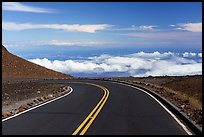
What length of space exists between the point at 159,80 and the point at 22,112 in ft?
117

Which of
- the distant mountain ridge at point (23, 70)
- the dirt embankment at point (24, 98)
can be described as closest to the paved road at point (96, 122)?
the dirt embankment at point (24, 98)

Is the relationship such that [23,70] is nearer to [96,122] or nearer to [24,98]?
[24,98]

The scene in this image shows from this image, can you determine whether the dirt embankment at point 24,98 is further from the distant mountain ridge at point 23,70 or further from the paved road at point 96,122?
the distant mountain ridge at point 23,70

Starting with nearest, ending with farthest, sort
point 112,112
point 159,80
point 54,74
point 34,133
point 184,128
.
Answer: point 34,133 → point 184,128 → point 112,112 → point 159,80 → point 54,74

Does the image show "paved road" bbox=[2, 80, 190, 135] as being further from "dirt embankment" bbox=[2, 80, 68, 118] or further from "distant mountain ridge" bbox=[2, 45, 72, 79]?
"distant mountain ridge" bbox=[2, 45, 72, 79]

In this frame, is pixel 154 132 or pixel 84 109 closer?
pixel 154 132

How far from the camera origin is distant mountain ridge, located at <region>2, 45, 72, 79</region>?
7738 cm

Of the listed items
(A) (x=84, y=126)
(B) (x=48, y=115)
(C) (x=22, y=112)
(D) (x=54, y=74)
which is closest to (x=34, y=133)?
(A) (x=84, y=126)

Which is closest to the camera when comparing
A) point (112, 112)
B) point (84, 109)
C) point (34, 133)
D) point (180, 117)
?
point (34, 133)

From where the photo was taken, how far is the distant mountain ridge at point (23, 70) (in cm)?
7738

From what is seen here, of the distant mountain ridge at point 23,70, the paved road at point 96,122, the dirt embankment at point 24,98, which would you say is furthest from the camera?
the distant mountain ridge at point 23,70

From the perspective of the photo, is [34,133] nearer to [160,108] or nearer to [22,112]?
[22,112]

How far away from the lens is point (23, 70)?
268ft

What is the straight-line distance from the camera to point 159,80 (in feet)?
164
